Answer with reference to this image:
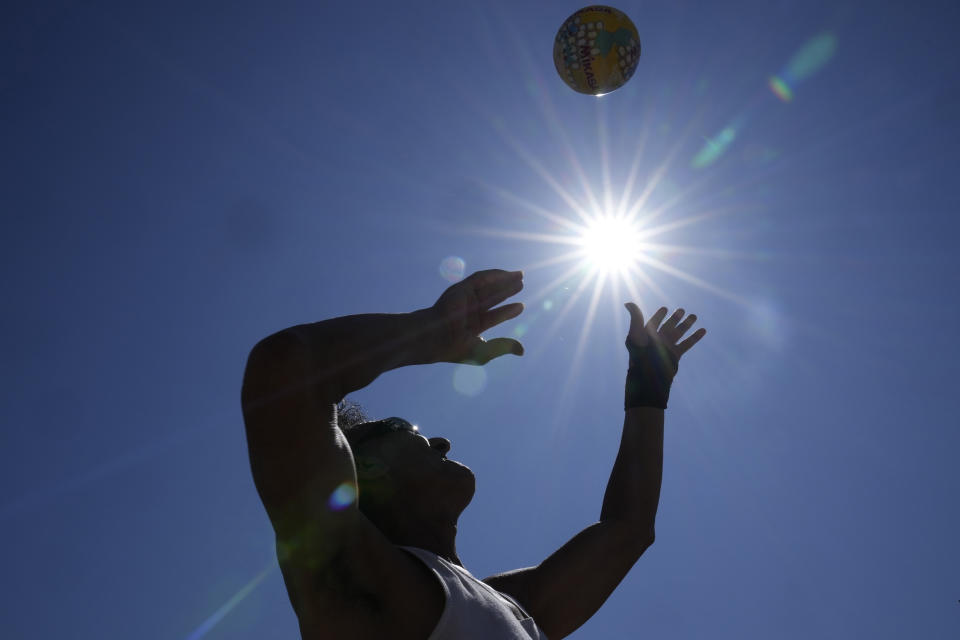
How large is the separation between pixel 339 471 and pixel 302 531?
0.19m

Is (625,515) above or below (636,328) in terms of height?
below

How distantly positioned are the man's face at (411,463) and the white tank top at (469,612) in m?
0.62

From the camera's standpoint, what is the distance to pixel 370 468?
3018 mm

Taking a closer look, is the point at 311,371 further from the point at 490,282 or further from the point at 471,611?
the point at 471,611

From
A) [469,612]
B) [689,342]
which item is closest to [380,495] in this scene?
[469,612]

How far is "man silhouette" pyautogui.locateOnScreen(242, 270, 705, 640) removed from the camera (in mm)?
1755

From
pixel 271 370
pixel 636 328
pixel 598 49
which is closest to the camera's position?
pixel 271 370

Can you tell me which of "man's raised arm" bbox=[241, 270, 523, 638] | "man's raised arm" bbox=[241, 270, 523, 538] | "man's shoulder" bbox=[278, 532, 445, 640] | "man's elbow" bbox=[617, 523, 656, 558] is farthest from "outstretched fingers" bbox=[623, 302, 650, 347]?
"man's shoulder" bbox=[278, 532, 445, 640]

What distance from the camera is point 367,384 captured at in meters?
1.96

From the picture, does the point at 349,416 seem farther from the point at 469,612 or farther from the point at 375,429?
the point at 469,612

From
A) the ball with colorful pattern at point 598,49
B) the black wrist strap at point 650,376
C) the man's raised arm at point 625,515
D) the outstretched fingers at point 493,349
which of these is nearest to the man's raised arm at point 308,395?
the outstretched fingers at point 493,349

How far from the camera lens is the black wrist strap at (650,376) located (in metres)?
3.87

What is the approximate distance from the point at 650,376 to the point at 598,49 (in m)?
3.86

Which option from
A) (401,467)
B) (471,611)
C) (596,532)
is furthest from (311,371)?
(596,532)
